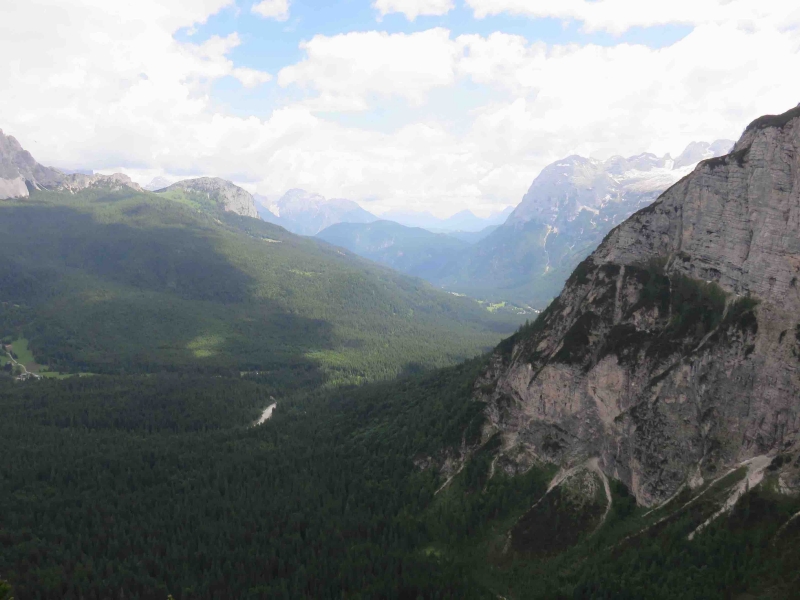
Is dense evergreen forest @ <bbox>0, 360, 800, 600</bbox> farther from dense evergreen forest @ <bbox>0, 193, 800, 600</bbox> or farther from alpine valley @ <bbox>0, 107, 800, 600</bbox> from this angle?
alpine valley @ <bbox>0, 107, 800, 600</bbox>

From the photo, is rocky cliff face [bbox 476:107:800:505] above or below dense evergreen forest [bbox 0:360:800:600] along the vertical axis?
above

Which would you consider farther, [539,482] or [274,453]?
[274,453]

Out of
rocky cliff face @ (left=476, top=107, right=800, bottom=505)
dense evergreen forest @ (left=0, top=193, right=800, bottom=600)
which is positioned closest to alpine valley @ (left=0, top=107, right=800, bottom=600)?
rocky cliff face @ (left=476, top=107, right=800, bottom=505)

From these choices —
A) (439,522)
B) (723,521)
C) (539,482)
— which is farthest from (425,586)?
(723,521)

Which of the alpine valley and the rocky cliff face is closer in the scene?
the alpine valley

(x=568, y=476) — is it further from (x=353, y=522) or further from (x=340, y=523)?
(x=340, y=523)

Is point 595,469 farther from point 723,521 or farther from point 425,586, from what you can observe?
point 425,586

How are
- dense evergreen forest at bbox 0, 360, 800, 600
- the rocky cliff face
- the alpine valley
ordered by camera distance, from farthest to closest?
1. the rocky cliff face
2. the alpine valley
3. dense evergreen forest at bbox 0, 360, 800, 600

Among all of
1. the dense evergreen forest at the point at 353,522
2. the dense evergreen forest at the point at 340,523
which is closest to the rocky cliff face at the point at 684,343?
the dense evergreen forest at the point at 353,522
